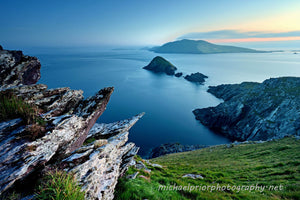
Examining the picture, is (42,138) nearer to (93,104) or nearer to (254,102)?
(93,104)

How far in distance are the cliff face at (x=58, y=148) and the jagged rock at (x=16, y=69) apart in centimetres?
527

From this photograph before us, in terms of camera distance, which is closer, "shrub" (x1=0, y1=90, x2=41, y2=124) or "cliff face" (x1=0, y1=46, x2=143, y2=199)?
"cliff face" (x1=0, y1=46, x2=143, y2=199)

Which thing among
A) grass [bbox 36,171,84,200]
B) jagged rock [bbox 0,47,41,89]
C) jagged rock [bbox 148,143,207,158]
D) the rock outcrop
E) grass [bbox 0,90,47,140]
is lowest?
jagged rock [bbox 148,143,207,158]

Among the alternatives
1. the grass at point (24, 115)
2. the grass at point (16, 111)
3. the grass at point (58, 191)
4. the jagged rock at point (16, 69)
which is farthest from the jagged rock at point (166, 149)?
the grass at point (58, 191)

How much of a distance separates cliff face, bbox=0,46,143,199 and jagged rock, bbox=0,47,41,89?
5.27 m

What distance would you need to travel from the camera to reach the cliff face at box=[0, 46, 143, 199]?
5.08 metres

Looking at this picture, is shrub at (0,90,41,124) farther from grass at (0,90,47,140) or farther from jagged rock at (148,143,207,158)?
jagged rock at (148,143,207,158)

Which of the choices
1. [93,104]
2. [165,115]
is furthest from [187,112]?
[93,104]

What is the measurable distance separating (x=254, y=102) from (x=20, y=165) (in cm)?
8869

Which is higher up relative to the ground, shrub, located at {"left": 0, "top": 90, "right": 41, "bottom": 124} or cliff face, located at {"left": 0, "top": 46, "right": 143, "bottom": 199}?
shrub, located at {"left": 0, "top": 90, "right": 41, "bottom": 124}

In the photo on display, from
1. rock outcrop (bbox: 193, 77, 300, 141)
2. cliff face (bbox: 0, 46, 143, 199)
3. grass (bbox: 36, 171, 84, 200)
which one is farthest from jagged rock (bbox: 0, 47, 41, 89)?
rock outcrop (bbox: 193, 77, 300, 141)

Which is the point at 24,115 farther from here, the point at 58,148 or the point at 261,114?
the point at 261,114

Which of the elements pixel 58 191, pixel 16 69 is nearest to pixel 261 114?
pixel 58 191

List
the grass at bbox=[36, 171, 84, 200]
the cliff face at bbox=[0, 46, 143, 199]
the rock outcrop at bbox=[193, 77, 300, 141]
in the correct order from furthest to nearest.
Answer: the rock outcrop at bbox=[193, 77, 300, 141] → the cliff face at bbox=[0, 46, 143, 199] → the grass at bbox=[36, 171, 84, 200]
